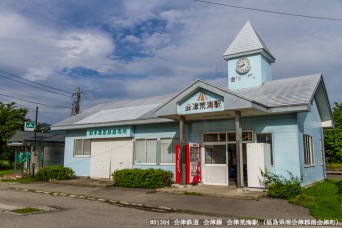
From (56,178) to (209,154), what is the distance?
889 centimetres

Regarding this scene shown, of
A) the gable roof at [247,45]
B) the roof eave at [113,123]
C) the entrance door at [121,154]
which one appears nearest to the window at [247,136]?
the roof eave at [113,123]

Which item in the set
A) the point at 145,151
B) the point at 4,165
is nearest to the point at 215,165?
the point at 145,151

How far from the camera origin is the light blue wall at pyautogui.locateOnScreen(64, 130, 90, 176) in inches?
728

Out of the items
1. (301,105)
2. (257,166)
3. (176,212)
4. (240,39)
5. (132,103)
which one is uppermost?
Result: (240,39)

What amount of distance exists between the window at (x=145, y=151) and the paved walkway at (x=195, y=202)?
2.60 metres

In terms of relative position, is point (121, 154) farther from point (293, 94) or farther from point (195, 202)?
point (293, 94)

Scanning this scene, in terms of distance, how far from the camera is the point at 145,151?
16141 mm

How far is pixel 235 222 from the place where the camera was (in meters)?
7.68

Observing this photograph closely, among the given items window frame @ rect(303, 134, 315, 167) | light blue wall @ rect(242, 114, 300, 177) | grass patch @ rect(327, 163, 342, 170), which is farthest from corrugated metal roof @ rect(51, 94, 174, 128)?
grass patch @ rect(327, 163, 342, 170)

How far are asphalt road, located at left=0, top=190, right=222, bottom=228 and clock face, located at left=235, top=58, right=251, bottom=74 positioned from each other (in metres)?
9.86

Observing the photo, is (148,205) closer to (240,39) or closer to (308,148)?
(308,148)

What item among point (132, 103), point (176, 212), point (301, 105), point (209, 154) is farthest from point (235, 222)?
point (132, 103)

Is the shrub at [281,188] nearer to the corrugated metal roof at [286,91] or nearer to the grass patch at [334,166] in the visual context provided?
the corrugated metal roof at [286,91]

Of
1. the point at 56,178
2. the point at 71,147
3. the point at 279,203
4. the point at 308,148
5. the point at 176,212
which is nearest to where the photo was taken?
the point at 176,212
